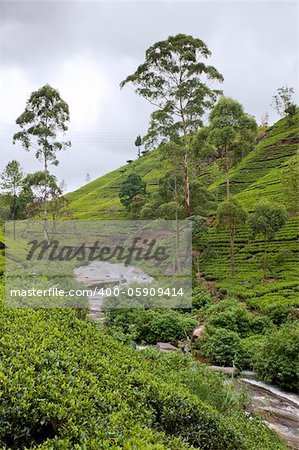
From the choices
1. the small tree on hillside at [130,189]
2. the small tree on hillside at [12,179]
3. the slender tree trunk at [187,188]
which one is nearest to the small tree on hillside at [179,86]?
the slender tree trunk at [187,188]

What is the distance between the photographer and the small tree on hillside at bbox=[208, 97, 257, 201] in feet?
65.7

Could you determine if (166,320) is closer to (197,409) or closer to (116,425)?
(197,409)

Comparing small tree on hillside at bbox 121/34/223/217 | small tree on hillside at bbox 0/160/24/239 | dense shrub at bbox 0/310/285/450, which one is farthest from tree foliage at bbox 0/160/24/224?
dense shrub at bbox 0/310/285/450

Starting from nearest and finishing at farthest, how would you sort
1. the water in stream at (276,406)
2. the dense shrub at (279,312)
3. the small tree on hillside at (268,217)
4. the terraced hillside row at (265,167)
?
the water in stream at (276,406)
the dense shrub at (279,312)
the small tree on hillside at (268,217)
the terraced hillside row at (265,167)

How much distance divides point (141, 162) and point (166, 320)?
249ft

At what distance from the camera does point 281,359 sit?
9.89 m

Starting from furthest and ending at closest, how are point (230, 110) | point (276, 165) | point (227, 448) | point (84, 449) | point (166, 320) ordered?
point (276, 165) → point (230, 110) → point (166, 320) → point (227, 448) → point (84, 449)

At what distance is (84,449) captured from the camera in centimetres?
271

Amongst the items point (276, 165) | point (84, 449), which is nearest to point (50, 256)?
point (84, 449)

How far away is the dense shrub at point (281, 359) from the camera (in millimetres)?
9719

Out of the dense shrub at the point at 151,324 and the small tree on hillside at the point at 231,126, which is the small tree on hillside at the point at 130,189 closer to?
the small tree on hillside at the point at 231,126

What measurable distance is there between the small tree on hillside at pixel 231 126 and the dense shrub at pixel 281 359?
39.6 ft

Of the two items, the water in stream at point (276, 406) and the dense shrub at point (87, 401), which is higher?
the dense shrub at point (87, 401)

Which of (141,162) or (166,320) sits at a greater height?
(141,162)
